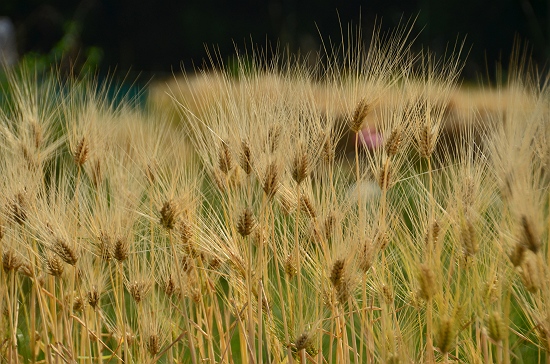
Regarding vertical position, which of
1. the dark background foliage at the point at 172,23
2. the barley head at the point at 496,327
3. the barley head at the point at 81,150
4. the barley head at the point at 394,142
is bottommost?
the dark background foliage at the point at 172,23

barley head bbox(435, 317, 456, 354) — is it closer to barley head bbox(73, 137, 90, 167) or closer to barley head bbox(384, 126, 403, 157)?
barley head bbox(384, 126, 403, 157)

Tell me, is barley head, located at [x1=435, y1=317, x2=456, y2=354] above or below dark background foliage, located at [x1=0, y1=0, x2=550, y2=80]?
above

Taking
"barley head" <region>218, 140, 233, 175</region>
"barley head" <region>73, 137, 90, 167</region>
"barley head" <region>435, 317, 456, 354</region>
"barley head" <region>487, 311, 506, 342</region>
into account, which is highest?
"barley head" <region>218, 140, 233, 175</region>

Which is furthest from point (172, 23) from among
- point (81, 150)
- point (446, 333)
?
point (446, 333)

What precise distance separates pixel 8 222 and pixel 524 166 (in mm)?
745

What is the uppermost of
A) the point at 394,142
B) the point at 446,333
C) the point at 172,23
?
the point at 394,142

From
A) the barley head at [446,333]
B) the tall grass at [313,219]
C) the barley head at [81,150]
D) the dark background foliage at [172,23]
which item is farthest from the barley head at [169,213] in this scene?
the dark background foliage at [172,23]

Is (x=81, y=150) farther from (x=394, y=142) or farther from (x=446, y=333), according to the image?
(x=446, y=333)

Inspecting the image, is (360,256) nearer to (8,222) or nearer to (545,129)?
(545,129)

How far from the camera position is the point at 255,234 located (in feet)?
4.07

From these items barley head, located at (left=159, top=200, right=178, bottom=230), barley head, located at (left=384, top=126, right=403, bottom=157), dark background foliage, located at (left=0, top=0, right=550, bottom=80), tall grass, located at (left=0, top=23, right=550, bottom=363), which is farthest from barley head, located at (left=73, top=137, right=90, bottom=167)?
dark background foliage, located at (left=0, top=0, right=550, bottom=80)

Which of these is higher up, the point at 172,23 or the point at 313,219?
the point at 313,219

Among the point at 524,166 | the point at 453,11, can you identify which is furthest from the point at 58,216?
the point at 453,11

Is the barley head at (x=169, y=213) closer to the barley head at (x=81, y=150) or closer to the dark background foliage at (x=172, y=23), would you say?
the barley head at (x=81, y=150)
